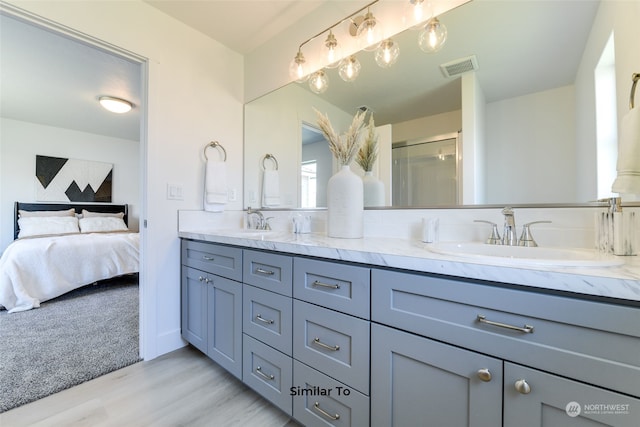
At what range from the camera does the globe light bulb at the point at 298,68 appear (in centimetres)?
180

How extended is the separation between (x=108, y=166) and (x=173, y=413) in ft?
16.9

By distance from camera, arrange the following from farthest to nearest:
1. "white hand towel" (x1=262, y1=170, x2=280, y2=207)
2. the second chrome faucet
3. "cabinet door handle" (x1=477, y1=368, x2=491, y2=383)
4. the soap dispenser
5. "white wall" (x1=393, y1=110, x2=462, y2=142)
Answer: "white hand towel" (x1=262, y1=170, x2=280, y2=207)
"white wall" (x1=393, y1=110, x2=462, y2=142)
the second chrome faucet
the soap dispenser
"cabinet door handle" (x1=477, y1=368, x2=491, y2=383)

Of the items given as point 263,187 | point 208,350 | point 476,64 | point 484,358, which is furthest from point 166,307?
point 476,64

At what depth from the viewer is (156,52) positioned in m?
1.76

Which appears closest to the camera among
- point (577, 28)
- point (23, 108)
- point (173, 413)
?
point (577, 28)

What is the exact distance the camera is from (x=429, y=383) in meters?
0.76

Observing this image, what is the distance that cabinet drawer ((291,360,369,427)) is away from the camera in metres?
0.90

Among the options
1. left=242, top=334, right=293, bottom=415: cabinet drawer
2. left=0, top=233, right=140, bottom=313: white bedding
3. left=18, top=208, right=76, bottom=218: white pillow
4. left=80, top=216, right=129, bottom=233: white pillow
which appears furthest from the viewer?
left=80, top=216, right=129, bottom=233: white pillow

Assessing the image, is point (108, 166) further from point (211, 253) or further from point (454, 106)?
point (454, 106)

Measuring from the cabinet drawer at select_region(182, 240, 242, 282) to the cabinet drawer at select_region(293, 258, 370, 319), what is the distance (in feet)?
1.47

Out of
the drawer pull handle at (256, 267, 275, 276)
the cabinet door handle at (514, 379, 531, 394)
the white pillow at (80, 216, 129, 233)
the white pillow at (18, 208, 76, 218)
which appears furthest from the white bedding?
the cabinet door handle at (514, 379, 531, 394)

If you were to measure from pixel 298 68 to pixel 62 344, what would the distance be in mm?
2646

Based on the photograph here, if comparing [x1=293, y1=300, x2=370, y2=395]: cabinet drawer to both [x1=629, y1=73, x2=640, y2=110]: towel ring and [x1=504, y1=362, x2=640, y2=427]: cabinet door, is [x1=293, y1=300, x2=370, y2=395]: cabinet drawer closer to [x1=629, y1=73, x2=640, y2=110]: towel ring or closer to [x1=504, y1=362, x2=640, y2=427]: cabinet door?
[x1=504, y1=362, x2=640, y2=427]: cabinet door

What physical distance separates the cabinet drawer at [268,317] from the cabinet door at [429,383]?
42 centimetres
